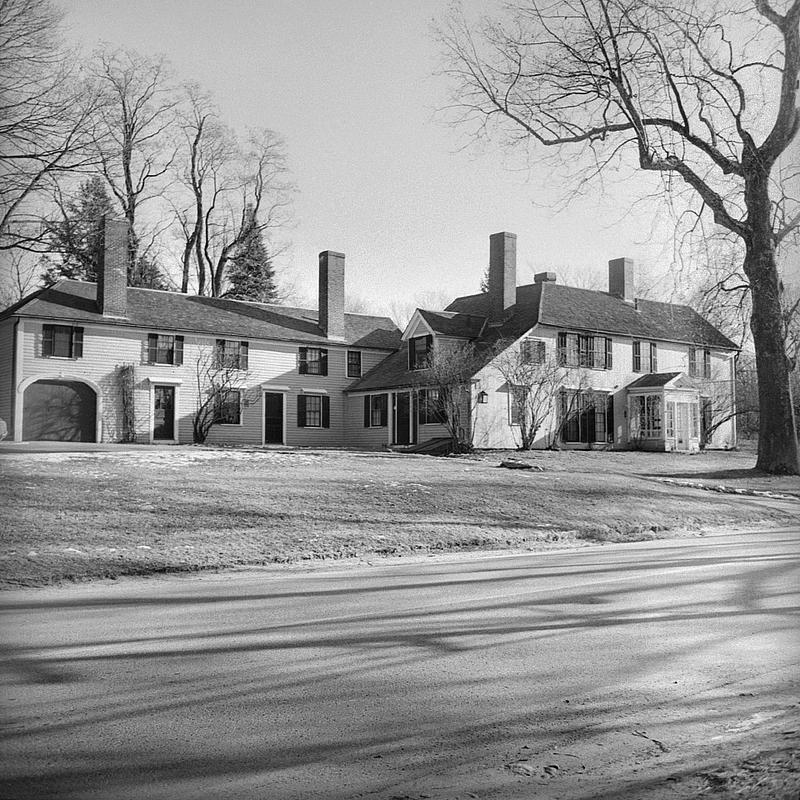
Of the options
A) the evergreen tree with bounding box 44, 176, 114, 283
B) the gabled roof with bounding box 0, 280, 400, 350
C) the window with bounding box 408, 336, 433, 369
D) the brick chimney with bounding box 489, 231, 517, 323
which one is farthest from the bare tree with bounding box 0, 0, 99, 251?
the brick chimney with bounding box 489, 231, 517, 323

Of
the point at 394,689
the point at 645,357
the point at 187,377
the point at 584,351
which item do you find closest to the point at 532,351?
the point at 584,351

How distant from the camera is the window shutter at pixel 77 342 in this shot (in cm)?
2905

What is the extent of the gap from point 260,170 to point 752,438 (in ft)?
105

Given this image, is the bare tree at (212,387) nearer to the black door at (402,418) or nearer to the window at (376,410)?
the window at (376,410)

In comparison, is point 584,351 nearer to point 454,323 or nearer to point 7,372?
point 454,323

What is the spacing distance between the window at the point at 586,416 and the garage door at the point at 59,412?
615 inches

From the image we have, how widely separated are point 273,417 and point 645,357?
1457 cm

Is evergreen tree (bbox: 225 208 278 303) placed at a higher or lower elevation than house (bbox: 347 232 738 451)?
higher

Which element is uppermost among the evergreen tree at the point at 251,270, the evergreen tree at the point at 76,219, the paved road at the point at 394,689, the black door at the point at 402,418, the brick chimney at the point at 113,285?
the evergreen tree at the point at 251,270

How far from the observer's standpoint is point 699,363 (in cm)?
3769

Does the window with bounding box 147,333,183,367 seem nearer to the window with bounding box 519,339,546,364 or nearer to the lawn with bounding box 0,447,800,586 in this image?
the lawn with bounding box 0,447,800,586

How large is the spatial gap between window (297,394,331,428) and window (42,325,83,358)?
26.9 ft

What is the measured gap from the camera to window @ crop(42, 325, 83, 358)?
2862cm

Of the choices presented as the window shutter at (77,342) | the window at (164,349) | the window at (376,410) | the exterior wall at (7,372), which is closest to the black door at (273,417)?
the window at (376,410)
